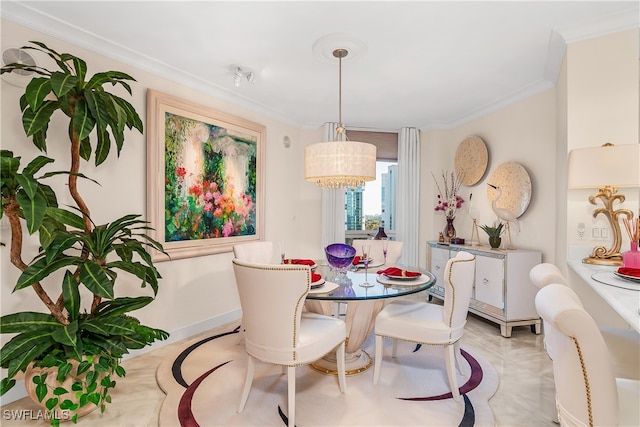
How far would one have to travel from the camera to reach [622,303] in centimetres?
138

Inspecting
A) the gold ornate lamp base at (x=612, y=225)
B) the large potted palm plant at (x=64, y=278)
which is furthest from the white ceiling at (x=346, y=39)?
the gold ornate lamp base at (x=612, y=225)

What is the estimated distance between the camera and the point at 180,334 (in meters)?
3.20

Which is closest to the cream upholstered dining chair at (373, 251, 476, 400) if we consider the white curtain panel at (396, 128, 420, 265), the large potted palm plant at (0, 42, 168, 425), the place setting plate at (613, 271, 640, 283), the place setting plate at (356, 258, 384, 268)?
the place setting plate at (356, 258, 384, 268)

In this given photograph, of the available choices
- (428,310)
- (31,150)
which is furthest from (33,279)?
(428,310)

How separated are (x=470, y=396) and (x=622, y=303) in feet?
3.97

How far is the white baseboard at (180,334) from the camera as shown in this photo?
2163 millimetres

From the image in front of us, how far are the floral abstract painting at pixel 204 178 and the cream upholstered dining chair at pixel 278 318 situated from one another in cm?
154

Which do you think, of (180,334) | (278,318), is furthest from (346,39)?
(180,334)

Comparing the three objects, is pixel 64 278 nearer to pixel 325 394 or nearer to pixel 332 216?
pixel 325 394

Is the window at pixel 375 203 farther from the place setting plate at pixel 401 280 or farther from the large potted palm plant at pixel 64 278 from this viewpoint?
the large potted palm plant at pixel 64 278

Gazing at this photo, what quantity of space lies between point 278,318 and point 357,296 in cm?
50

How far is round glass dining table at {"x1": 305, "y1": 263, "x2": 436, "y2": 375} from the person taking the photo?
2.11m

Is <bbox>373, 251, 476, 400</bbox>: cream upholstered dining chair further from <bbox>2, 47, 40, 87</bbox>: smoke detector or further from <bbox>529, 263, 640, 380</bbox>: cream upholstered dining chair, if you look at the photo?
<bbox>2, 47, 40, 87</bbox>: smoke detector

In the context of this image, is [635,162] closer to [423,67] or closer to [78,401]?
[423,67]
